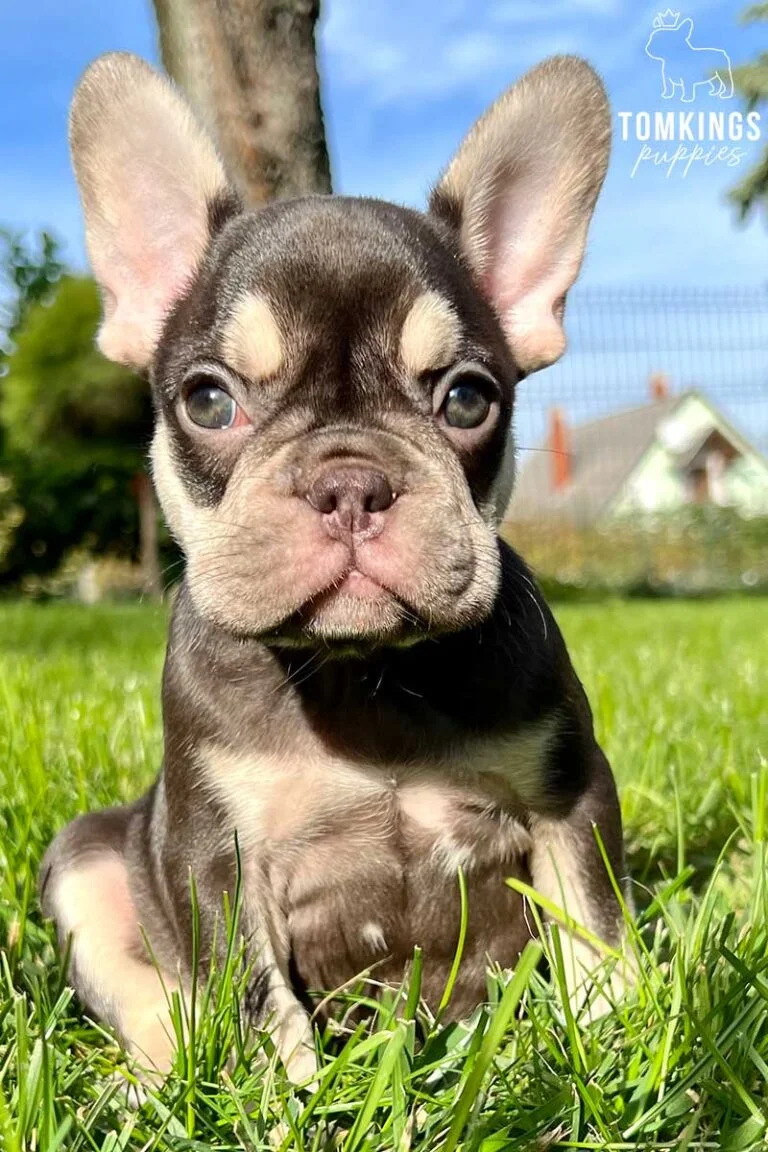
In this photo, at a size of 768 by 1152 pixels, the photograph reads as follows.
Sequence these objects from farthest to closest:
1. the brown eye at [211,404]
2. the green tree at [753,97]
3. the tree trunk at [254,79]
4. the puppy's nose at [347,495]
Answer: the green tree at [753,97] < the tree trunk at [254,79] < the brown eye at [211,404] < the puppy's nose at [347,495]

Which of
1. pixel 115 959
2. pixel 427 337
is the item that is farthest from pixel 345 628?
pixel 115 959

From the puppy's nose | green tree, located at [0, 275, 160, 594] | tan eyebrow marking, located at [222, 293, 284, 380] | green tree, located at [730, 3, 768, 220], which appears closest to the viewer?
the puppy's nose

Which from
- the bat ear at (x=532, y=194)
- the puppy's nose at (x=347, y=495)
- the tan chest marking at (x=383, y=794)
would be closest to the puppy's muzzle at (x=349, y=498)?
the puppy's nose at (x=347, y=495)

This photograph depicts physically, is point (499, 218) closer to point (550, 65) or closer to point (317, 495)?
point (550, 65)

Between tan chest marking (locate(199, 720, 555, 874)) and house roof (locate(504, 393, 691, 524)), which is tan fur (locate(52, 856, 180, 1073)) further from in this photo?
house roof (locate(504, 393, 691, 524))

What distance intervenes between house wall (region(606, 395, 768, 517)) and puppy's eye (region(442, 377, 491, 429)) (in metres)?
19.1

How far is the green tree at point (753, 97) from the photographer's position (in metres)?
15.1

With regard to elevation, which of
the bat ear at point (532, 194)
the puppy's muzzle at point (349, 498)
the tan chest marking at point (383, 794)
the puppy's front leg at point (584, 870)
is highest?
the bat ear at point (532, 194)

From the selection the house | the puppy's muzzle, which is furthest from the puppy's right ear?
the house

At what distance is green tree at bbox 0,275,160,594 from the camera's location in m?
16.2

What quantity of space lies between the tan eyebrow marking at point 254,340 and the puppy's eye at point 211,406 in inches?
3.8

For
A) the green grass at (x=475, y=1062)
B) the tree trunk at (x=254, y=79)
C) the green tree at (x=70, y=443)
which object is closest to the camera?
the green grass at (x=475, y=1062)

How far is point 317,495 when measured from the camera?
2.12 meters

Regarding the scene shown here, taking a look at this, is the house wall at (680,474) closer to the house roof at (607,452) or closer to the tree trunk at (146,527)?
the house roof at (607,452)
